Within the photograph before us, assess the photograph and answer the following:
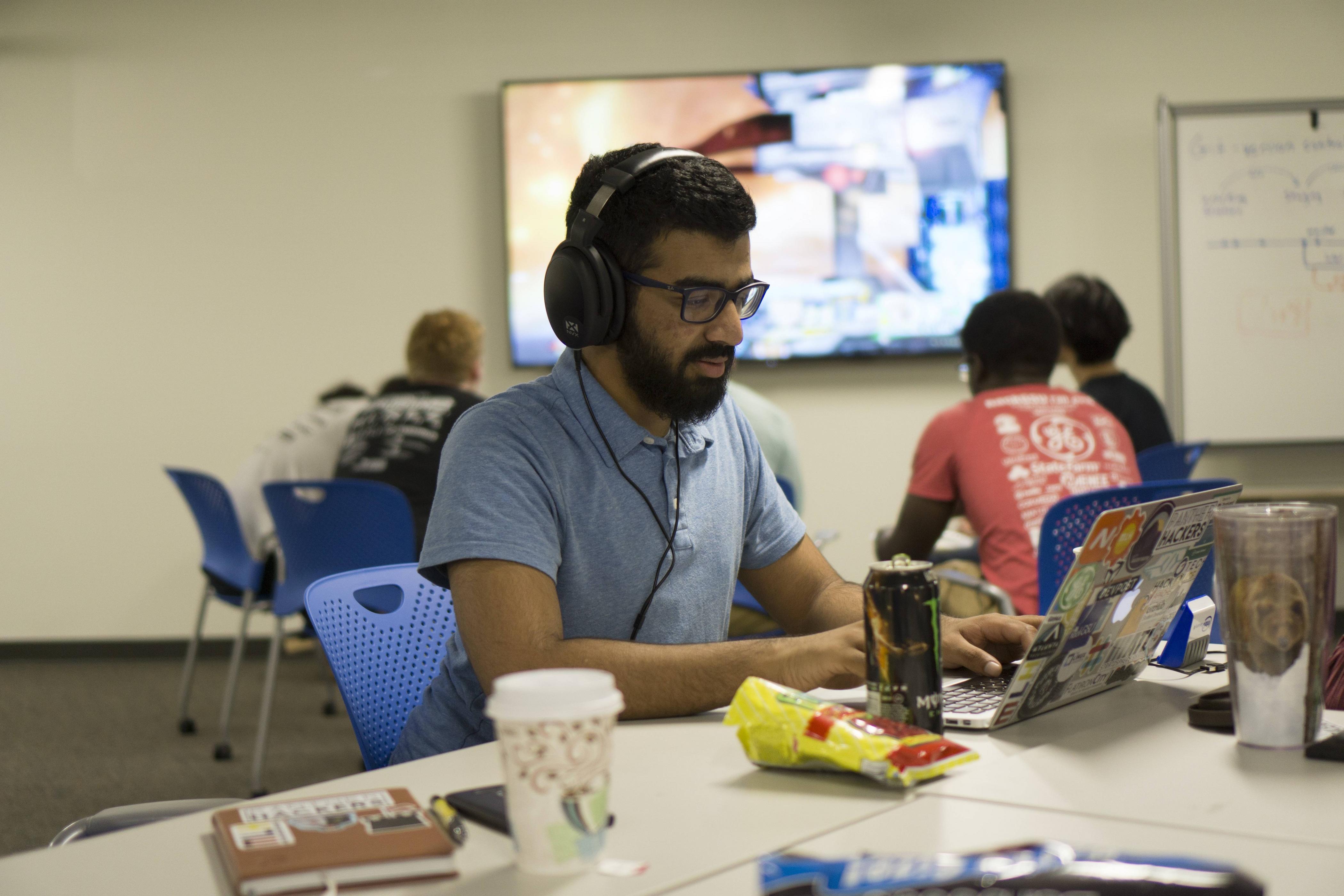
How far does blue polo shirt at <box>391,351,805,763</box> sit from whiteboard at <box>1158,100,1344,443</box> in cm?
346

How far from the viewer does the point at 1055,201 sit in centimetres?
452

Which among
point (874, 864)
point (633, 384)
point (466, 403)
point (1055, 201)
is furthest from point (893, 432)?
point (874, 864)

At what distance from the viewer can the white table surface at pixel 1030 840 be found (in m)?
0.70

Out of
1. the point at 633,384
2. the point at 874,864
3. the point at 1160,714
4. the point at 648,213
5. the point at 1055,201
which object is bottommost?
the point at 1160,714

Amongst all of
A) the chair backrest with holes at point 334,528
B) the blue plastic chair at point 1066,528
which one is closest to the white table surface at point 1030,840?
the blue plastic chair at point 1066,528

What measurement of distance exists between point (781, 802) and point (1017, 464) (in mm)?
1605

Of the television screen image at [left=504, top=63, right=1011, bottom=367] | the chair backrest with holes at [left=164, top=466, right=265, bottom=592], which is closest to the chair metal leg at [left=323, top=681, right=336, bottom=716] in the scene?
the chair backrest with holes at [left=164, top=466, right=265, bottom=592]

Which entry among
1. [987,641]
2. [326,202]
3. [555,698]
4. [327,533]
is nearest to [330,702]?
[327,533]

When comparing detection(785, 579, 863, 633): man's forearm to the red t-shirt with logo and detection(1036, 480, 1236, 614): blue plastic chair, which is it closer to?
detection(1036, 480, 1236, 614): blue plastic chair

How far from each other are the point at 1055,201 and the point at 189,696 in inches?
144

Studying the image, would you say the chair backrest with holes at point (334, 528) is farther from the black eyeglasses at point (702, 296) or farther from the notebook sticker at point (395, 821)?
the notebook sticker at point (395, 821)

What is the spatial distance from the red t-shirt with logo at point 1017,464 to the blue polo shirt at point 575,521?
100 cm

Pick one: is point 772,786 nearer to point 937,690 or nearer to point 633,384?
point 937,690

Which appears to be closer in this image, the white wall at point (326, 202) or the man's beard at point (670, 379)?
the man's beard at point (670, 379)
